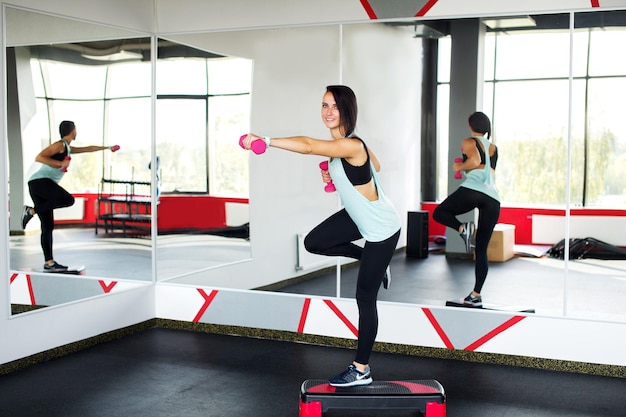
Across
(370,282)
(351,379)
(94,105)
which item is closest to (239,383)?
(351,379)

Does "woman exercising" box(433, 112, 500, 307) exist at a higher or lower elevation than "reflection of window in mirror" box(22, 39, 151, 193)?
lower

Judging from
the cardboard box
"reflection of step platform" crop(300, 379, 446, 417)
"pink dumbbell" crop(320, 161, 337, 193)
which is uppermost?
"pink dumbbell" crop(320, 161, 337, 193)

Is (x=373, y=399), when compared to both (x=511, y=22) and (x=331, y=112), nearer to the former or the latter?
(x=331, y=112)

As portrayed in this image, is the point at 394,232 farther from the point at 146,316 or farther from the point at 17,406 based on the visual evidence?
the point at 146,316

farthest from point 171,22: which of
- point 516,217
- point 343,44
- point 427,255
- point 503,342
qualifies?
point 503,342

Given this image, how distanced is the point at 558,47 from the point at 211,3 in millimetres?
2646

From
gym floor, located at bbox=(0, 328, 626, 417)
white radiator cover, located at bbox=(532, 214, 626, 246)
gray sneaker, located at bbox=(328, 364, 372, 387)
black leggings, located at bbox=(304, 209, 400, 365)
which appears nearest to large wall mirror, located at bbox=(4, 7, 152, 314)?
gym floor, located at bbox=(0, 328, 626, 417)

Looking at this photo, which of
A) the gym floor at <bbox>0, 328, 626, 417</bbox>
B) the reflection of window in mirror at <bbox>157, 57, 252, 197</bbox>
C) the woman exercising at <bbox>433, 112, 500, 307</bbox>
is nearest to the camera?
the gym floor at <bbox>0, 328, 626, 417</bbox>

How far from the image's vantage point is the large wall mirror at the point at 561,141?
14.4ft

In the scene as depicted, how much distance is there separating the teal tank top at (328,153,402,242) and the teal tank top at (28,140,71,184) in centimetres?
214

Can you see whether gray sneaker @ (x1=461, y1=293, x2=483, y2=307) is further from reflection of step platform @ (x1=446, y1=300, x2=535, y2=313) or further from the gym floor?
the gym floor

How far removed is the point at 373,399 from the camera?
3.69m

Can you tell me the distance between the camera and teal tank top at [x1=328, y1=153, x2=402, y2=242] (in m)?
3.74

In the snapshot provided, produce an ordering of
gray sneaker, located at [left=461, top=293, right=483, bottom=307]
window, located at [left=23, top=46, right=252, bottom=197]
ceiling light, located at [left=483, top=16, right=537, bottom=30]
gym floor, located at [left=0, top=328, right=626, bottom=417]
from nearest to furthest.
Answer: gym floor, located at [left=0, top=328, right=626, bottom=417], ceiling light, located at [left=483, top=16, right=537, bottom=30], gray sneaker, located at [left=461, top=293, right=483, bottom=307], window, located at [left=23, top=46, right=252, bottom=197]
